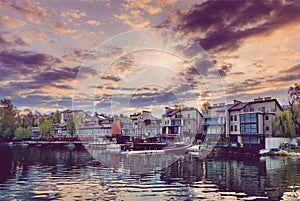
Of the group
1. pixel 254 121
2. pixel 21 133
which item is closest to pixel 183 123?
pixel 254 121

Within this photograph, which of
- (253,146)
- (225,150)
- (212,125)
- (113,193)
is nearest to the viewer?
(113,193)

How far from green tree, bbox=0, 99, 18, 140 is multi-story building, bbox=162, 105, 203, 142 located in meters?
74.3

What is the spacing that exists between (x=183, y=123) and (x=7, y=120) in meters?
82.7

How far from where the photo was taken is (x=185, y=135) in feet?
280

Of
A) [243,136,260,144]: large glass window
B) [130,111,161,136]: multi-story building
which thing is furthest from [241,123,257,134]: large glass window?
[130,111,161,136]: multi-story building

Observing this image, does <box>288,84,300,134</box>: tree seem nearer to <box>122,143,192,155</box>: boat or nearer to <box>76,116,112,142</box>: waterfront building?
<box>122,143,192,155</box>: boat

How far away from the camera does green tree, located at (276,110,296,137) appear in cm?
6331

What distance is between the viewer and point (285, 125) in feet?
209

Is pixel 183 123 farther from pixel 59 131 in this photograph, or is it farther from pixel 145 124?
pixel 59 131

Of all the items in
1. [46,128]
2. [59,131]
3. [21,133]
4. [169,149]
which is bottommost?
[169,149]

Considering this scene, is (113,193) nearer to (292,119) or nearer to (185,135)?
(292,119)

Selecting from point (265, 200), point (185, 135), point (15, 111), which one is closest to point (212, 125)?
point (185, 135)

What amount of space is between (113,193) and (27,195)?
5788mm

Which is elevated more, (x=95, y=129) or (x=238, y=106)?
(x=238, y=106)
